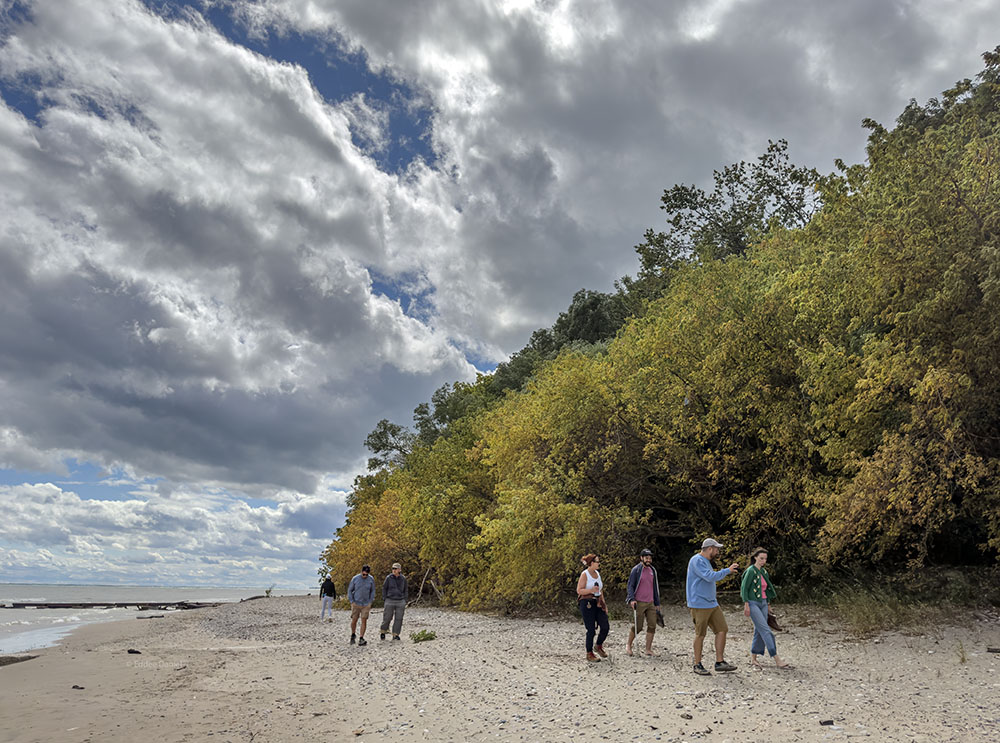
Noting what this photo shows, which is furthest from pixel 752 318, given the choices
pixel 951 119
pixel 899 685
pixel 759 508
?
pixel 899 685

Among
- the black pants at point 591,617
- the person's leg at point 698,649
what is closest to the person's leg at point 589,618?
the black pants at point 591,617

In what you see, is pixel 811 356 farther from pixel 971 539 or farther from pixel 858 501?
pixel 971 539

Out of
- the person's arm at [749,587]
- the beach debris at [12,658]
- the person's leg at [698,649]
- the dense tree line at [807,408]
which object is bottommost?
the beach debris at [12,658]

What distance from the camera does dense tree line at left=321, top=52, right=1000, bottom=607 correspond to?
13750 millimetres

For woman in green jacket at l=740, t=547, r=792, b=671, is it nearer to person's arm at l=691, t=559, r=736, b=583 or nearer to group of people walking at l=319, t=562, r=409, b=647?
person's arm at l=691, t=559, r=736, b=583

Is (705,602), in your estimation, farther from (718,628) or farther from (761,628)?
(761,628)

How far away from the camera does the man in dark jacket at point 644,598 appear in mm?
12766

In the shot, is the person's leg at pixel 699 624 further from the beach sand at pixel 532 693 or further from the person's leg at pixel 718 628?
the beach sand at pixel 532 693

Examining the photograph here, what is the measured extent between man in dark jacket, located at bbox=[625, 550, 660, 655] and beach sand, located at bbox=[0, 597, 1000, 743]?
54 centimetres

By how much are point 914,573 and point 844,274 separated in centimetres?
804

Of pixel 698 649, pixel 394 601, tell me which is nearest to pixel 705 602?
pixel 698 649

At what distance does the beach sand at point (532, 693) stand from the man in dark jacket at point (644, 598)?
0.54m

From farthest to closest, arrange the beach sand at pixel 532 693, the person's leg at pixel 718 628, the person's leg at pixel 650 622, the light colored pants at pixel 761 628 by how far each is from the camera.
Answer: the person's leg at pixel 650 622 < the light colored pants at pixel 761 628 < the person's leg at pixel 718 628 < the beach sand at pixel 532 693

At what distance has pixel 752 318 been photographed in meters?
20.2
